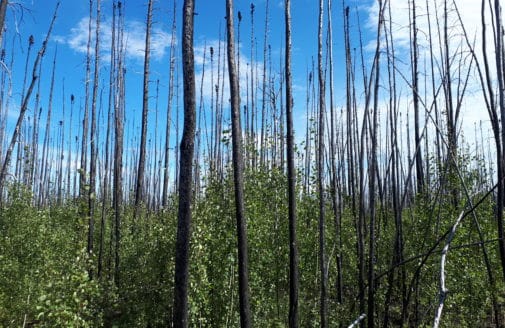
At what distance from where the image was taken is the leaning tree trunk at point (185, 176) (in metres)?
4.02

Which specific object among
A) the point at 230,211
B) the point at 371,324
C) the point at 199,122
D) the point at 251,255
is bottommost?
the point at 371,324

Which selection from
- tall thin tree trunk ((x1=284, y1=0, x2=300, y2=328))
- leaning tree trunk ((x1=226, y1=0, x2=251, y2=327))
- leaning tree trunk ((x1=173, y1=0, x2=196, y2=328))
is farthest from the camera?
tall thin tree trunk ((x1=284, y1=0, x2=300, y2=328))

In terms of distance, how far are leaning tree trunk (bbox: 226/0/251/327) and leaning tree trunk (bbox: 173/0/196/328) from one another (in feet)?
4.98

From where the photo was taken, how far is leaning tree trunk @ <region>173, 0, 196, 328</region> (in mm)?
4020

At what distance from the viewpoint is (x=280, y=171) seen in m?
9.37

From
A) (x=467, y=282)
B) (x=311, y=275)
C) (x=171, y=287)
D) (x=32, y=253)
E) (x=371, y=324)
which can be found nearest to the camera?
(x=371, y=324)

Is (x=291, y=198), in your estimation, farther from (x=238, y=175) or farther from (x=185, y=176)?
(x=185, y=176)

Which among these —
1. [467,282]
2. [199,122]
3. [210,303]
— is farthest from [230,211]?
[199,122]

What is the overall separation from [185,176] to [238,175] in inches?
65.3

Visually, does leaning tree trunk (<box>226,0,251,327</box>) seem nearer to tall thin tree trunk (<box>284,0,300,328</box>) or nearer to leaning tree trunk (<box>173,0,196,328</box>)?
tall thin tree trunk (<box>284,0,300,328</box>)

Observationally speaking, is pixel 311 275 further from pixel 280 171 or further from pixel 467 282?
pixel 467 282

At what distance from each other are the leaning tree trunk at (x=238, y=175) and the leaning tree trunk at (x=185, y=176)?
152 cm

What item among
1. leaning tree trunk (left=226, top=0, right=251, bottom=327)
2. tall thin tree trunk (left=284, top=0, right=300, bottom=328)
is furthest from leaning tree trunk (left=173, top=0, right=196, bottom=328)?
tall thin tree trunk (left=284, top=0, right=300, bottom=328)

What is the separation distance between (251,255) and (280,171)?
2545mm
